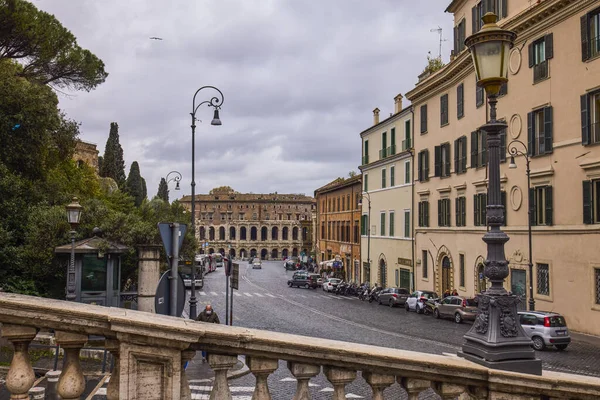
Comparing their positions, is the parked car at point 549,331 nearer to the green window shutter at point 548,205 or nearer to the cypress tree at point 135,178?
Result: the green window shutter at point 548,205

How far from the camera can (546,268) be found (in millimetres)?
24484

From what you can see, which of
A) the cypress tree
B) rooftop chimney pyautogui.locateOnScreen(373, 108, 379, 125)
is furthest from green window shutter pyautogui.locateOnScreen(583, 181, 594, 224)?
the cypress tree

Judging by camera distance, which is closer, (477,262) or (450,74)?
(477,262)

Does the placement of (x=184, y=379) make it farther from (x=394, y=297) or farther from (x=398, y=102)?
(x=398, y=102)

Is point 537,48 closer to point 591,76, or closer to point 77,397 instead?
point 591,76

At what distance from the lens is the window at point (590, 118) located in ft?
69.8

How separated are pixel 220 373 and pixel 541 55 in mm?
25498

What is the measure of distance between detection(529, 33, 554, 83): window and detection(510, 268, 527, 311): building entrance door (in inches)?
364

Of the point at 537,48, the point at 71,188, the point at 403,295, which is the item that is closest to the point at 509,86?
the point at 537,48

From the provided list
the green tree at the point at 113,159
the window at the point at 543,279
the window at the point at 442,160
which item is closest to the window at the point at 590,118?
the window at the point at 543,279

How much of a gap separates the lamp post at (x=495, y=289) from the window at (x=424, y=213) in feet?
108

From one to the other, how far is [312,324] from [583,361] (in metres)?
10.7

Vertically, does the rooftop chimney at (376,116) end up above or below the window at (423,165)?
above

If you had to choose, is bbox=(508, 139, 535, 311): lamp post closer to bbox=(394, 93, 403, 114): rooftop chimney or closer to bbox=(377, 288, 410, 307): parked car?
bbox=(377, 288, 410, 307): parked car
